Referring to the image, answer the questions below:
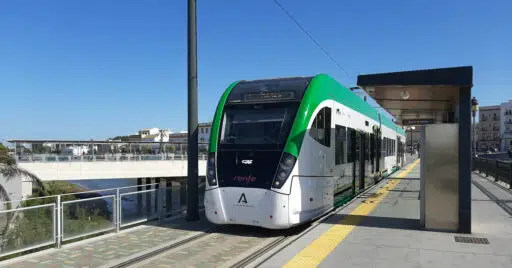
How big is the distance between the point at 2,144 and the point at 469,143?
3138 cm

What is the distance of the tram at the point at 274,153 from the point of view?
796cm

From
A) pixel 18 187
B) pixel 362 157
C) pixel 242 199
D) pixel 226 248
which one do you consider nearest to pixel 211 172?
pixel 242 199

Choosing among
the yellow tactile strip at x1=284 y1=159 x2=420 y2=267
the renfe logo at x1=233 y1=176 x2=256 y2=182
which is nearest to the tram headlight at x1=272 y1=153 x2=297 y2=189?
the renfe logo at x1=233 y1=176 x2=256 y2=182

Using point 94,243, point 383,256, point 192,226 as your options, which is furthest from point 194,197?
point 383,256

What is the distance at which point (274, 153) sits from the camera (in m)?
8.20

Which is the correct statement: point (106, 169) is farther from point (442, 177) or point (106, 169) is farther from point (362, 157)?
point (442, 177)

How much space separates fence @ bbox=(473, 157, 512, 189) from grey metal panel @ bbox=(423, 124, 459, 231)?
9814 millimetres

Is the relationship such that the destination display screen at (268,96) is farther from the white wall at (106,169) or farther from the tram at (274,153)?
the white wall at (106,169)

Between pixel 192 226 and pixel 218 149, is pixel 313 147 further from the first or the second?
pixel 192 226

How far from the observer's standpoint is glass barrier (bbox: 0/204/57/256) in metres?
6.77

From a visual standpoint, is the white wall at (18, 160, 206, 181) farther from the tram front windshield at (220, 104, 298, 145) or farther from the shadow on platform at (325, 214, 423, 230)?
the shadow on platform at (325, 214, 423, 230)

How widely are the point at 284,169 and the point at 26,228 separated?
4.59m

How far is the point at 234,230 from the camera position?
8.91 m

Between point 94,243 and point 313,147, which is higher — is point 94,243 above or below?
below
